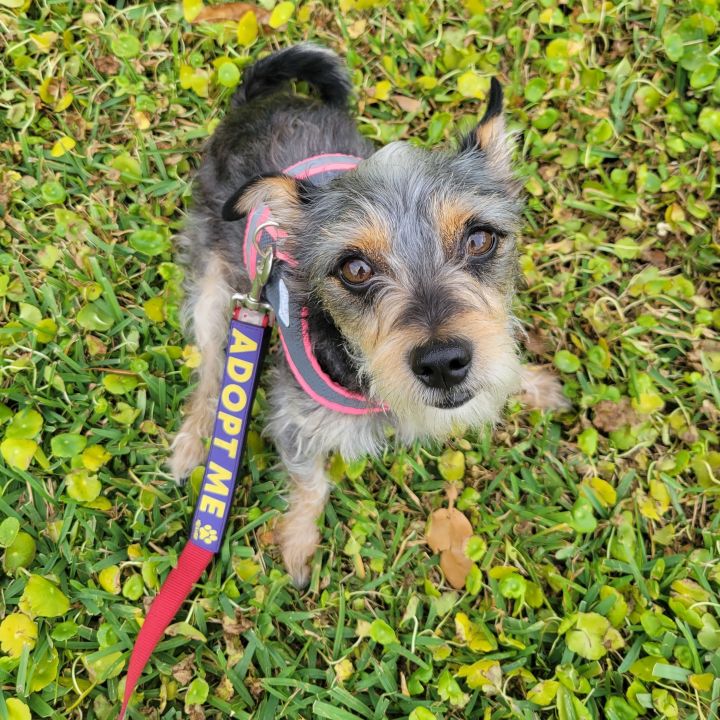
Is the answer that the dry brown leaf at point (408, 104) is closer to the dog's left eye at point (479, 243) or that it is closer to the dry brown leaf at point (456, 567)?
the dog's left eye at point (479, 243)

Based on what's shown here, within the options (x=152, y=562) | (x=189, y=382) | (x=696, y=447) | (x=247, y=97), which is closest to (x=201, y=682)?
(x=152, y=562)

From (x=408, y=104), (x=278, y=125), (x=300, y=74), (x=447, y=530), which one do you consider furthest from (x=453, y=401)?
(x=408, y=104)

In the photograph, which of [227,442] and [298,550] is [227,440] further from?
[298,550]

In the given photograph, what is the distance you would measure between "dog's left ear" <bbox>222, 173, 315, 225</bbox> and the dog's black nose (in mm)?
1078

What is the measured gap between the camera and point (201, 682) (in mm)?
3297

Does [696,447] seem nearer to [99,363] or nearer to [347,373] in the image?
[347,373]

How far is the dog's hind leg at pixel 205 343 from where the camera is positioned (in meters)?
3.87

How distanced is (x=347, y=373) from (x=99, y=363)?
1948 millimetres

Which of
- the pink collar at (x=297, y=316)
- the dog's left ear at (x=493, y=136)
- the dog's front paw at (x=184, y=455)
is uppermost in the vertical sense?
the dog's left ear at (x=493, y=136)

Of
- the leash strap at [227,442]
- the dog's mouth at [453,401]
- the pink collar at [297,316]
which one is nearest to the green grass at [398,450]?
the leash strap at [227,442]

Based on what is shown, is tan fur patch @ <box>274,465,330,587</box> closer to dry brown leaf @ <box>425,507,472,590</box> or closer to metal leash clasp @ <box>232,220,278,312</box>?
dry brown leaf @ <box>425,507,472,590</box>

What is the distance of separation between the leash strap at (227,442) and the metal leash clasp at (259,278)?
0.08 m

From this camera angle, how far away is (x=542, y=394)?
3969mm

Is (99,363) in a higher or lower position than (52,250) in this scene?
lower
